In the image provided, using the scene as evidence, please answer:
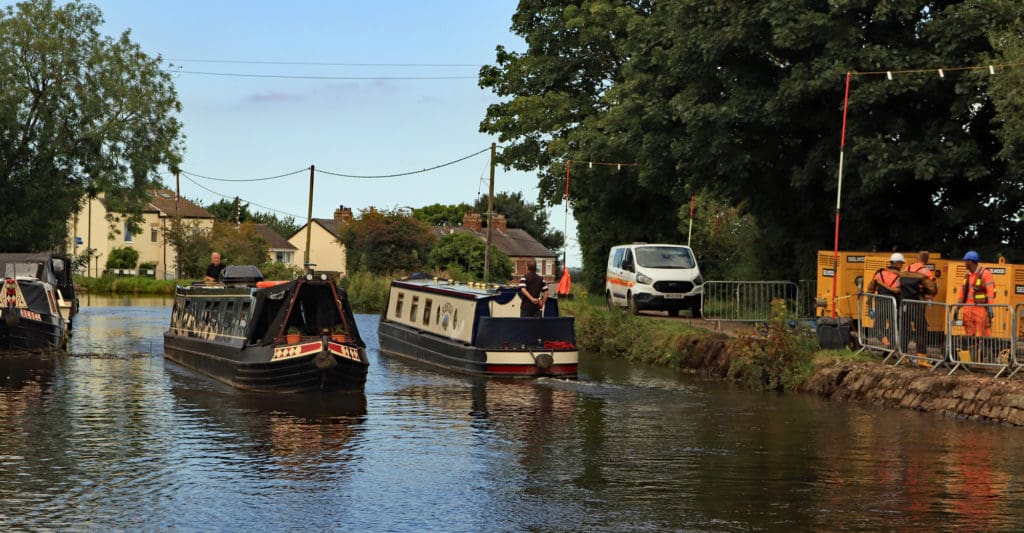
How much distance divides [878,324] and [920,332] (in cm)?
134

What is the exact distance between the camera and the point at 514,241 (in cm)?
11306

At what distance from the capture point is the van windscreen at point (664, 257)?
36.6 m

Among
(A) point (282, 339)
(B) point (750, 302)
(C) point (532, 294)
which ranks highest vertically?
(C) point (532, 294)

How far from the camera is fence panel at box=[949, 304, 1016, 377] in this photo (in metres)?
20.6

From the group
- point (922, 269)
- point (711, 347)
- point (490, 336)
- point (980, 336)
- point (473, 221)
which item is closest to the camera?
point (980, 336)

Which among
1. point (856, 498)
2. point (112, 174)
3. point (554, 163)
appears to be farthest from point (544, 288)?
point (112, 174)

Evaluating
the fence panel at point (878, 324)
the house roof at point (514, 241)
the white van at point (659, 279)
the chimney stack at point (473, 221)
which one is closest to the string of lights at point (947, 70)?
the fence panel at point (878, 324)

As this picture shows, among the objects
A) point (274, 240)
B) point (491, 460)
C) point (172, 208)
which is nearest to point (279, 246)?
point (274, 240)

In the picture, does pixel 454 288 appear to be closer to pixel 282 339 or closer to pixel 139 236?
pixel 282 339

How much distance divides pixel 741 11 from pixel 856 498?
19.4 meters

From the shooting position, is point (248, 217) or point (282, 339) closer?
point (282, 339)

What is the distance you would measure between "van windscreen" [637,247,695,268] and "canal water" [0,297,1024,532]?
10768 millimetres

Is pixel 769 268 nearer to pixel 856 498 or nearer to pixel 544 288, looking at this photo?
pixel 544 288

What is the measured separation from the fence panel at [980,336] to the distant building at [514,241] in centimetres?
8619
